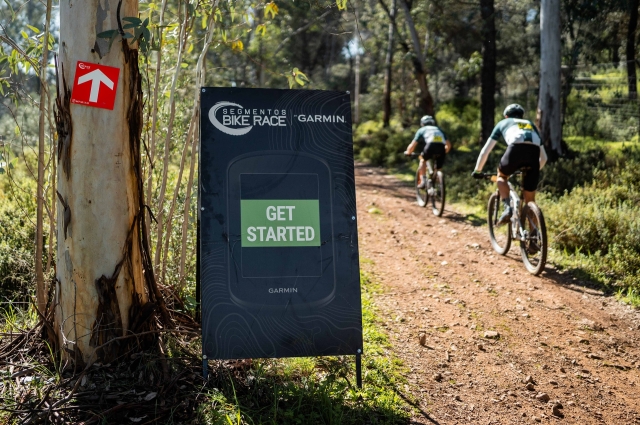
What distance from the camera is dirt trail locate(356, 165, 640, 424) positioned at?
4398 millimetres

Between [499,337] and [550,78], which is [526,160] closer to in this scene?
[499,337]

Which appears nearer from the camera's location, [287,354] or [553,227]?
[287,354]

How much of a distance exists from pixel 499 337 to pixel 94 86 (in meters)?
4.03

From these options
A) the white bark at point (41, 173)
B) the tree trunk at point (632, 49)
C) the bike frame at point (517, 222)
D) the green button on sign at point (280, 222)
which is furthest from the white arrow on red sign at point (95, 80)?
the tree trunk at point (632, 49)

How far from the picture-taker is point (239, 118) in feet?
13.4

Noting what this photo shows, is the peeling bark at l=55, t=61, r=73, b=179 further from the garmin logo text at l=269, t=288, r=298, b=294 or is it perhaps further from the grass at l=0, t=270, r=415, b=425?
the garmin logo text at l=269, t=288, r=298, b=294

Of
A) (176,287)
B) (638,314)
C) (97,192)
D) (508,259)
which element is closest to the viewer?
(97,192)

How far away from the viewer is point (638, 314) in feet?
21.0

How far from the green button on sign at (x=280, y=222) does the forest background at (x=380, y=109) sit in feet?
2.53

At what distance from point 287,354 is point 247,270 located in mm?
605

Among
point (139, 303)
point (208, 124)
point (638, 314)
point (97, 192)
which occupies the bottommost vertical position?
point (638, 314)

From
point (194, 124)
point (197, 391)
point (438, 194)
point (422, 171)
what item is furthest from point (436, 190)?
point (197, 391)

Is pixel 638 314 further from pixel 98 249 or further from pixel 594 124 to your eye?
pixel 594 124

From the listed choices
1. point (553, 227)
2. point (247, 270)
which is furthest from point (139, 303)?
point (553, 227)
